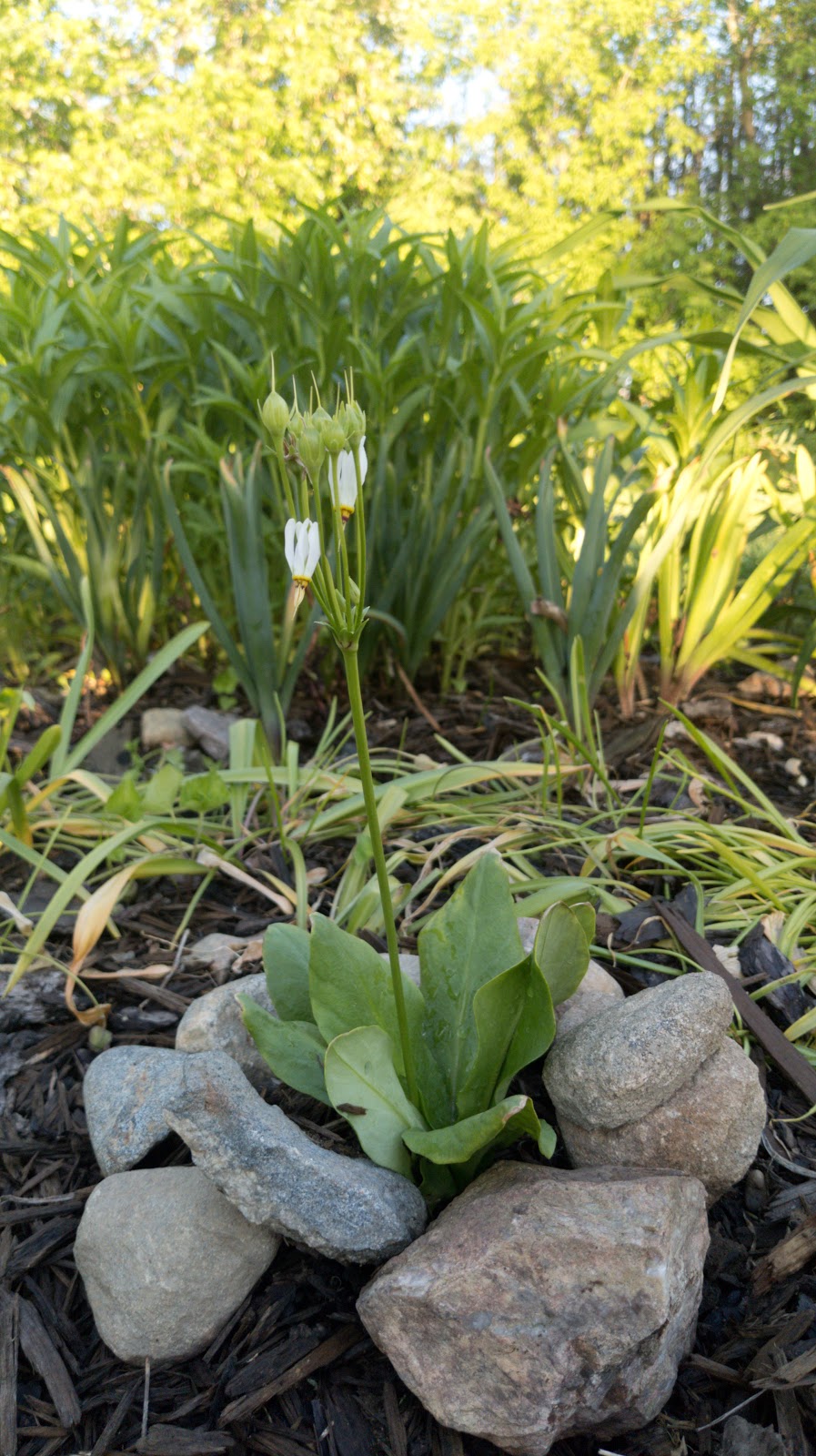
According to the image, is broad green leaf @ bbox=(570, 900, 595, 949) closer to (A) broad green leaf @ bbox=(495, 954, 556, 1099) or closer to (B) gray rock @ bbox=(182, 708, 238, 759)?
(A) broad green leaf @ bbox=(495, 954, 556, 1099)

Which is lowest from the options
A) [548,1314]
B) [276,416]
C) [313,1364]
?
[313,1364]

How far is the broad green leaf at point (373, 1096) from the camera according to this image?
101 cm

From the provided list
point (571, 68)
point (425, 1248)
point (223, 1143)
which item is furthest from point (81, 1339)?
point (571, 68)

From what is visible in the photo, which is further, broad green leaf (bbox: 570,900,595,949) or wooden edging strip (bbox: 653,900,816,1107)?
wooden edging strip (bbox: 653,900,816,1107)

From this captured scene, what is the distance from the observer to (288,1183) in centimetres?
97

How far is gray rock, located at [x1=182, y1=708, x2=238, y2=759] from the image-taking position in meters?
2.40

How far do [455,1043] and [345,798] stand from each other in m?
0.82

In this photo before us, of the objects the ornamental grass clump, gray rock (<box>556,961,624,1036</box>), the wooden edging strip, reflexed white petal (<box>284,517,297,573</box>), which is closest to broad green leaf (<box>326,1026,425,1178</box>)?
the ornamental grass clump

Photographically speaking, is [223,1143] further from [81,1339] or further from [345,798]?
→ [345,798]

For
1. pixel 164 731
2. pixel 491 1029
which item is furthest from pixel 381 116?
pixel 491 1029

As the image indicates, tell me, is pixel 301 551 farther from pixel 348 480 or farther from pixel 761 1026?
pixel 761 1026

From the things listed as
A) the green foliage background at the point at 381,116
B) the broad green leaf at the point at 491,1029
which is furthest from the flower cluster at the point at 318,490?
the green foliage background at the point at 381,116

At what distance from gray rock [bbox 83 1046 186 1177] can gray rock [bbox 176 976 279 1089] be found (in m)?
0.05

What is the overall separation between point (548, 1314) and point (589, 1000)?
0.44 m
